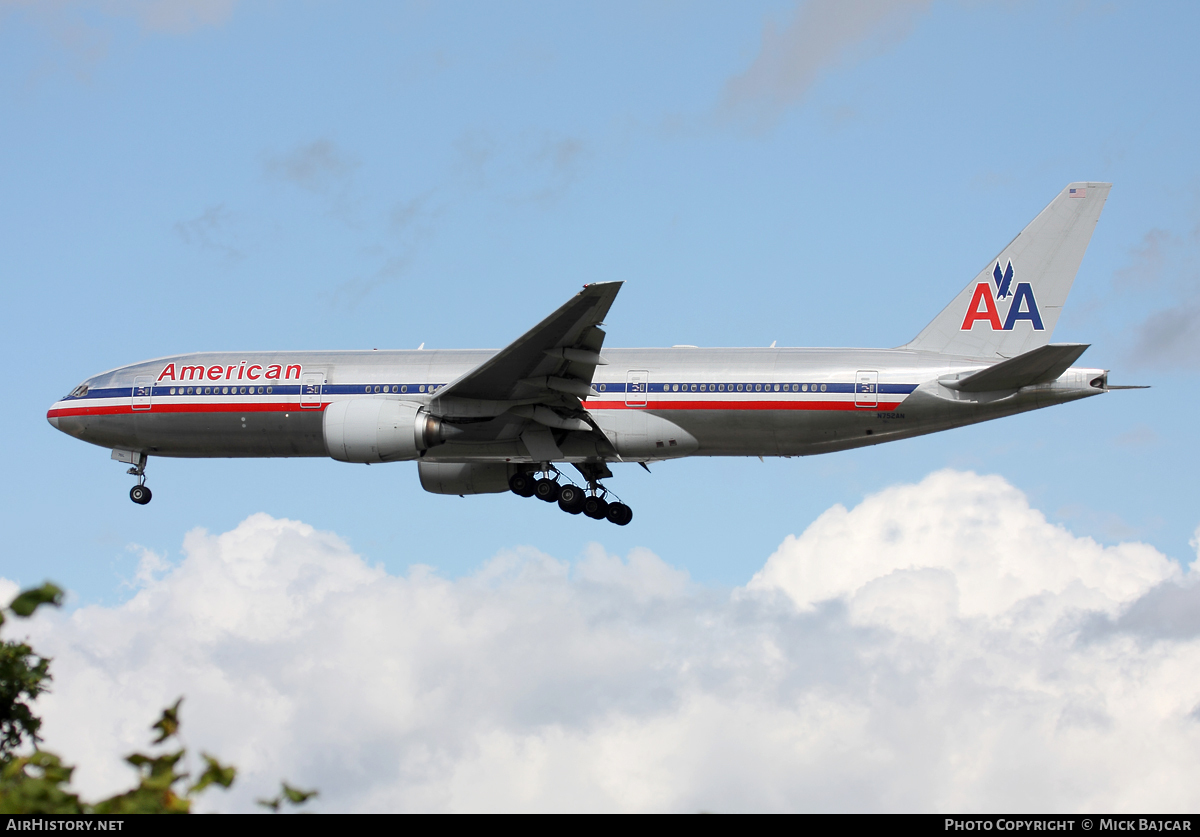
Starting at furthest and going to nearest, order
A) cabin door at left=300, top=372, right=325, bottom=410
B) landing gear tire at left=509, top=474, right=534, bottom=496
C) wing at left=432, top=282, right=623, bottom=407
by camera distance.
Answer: landing gear tire at left=509, top=474, right=534, bottom=496 → cabin door at left=300, top=372, right=325, bottom=410 → wing at left=432, top=282, right=623, bottom=407

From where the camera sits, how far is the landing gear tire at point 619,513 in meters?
39.6

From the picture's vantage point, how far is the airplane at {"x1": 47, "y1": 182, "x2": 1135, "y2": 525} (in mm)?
34969

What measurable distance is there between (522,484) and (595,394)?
3.81m

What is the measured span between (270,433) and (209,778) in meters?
32.2

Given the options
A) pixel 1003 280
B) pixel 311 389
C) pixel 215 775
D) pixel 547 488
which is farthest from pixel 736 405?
pixel 215 775

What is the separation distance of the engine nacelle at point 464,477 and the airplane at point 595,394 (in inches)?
4.0

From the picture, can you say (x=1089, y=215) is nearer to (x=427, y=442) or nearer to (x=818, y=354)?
(x=818, y=354)

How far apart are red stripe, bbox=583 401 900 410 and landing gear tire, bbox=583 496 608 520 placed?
10.7 ft

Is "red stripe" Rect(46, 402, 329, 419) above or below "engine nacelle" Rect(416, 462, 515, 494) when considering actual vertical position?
above

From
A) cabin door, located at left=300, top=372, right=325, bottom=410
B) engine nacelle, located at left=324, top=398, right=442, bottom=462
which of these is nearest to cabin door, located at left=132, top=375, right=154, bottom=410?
cabin door, located at left=300, top=372, right=325, bottom=410

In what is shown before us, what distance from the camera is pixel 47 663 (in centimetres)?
2250

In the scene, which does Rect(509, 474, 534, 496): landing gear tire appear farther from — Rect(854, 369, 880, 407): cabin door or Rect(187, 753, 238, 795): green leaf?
Rect(187, 753, 238, 795): green leaf

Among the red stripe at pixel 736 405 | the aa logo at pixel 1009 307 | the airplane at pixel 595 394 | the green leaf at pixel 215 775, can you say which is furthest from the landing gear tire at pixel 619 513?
the green leaf at pixel 215 775
